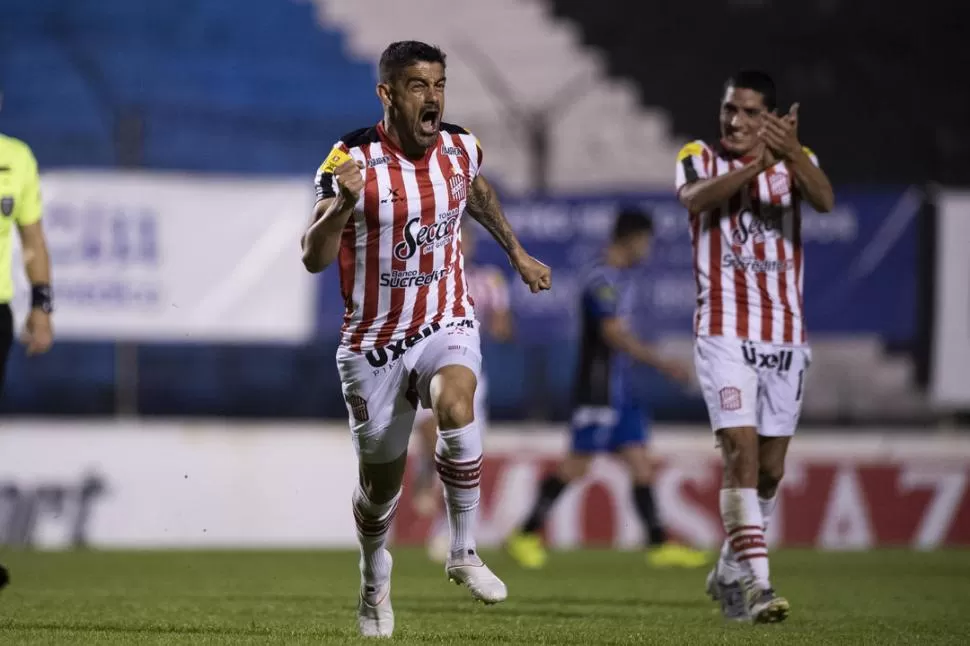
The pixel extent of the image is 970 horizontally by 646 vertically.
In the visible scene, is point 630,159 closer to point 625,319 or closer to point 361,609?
point 625,319

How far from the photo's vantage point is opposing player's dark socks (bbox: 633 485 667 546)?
36.4 feet

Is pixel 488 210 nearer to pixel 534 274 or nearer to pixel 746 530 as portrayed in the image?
pixel 534 274

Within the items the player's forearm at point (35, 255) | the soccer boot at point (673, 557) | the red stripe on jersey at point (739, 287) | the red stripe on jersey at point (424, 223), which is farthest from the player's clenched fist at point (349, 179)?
the soccer boot at point (673, 557)

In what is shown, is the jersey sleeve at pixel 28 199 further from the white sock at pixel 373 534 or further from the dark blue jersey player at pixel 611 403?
the dark blue jersey player at pixel 611 403

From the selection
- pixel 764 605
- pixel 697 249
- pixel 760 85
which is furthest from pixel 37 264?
pixel 764 605

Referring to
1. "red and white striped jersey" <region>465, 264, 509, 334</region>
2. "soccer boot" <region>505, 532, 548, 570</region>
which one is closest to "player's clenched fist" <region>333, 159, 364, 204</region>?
"soccer boot" <region>505, 532, 548, 570</region>

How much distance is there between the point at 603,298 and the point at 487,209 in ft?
15.7

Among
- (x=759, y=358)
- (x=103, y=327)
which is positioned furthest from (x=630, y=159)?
(x=759, y=358)

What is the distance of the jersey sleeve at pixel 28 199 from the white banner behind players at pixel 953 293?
724 cm

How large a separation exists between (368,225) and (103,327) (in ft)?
24.2

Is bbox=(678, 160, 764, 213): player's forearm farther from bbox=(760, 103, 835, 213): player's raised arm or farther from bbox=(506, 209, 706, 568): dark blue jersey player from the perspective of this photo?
bbox=(506, 209, 706, 568): dark blue jersey player

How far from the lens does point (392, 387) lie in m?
5.92

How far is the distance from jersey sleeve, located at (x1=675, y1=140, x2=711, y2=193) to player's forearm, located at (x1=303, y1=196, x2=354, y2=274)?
188cm

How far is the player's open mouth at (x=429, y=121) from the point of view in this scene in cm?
588
